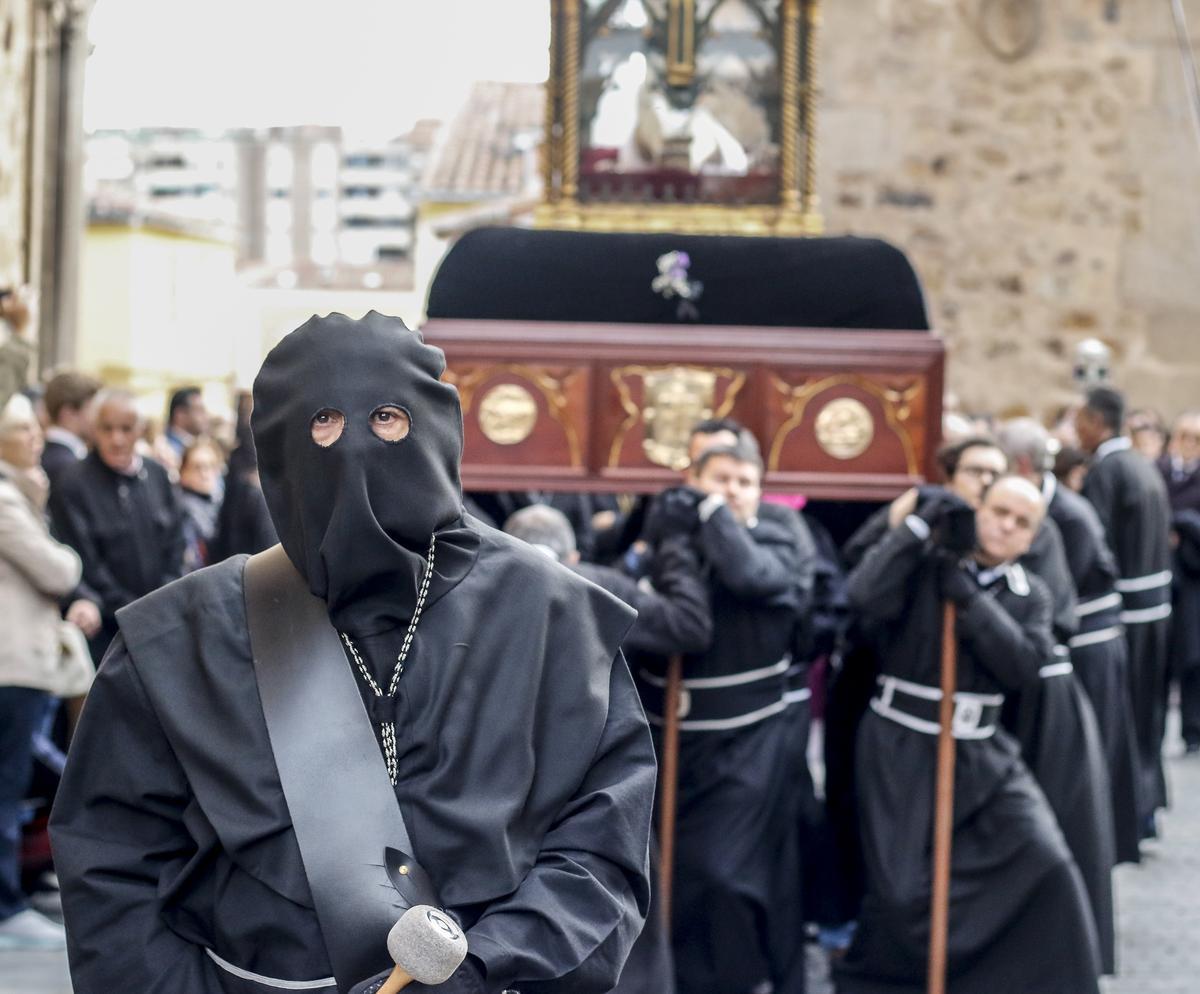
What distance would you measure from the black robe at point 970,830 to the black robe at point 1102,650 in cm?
130

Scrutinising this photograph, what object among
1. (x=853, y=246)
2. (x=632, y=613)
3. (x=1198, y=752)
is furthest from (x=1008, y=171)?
(x=632, y=613)

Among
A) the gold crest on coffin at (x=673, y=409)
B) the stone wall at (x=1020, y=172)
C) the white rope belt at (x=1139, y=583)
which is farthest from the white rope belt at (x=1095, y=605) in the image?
the stone wall at (x=1020, y=172)

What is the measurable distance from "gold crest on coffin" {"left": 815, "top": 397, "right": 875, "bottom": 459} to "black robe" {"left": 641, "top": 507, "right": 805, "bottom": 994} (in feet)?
1.30

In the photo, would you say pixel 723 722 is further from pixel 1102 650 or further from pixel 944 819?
pixel 1102 650

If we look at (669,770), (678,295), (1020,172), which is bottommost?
(669,770)

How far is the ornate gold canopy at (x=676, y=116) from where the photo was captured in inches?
251

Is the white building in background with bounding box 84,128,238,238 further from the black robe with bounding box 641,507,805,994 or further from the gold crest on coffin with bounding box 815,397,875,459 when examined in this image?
the black robe with bounding box 641,507,805,994

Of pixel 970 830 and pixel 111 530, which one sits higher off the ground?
pixel 111 530

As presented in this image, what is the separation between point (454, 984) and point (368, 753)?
31 cm

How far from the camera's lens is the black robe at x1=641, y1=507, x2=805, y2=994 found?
5.68 metres

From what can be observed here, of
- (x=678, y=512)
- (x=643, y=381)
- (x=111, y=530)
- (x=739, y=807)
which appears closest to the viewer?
(x=678, y=512)

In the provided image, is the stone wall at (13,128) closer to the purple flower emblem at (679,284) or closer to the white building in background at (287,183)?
the purple flower emblem at (679,284)

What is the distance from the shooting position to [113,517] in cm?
729

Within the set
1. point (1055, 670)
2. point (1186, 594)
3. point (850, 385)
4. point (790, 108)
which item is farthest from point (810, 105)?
point (1186, 594)
